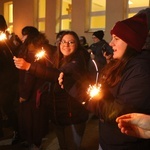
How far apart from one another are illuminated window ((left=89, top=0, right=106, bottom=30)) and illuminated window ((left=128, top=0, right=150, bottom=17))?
1.39m

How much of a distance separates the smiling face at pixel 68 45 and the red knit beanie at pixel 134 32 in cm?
140

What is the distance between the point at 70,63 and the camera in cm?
327

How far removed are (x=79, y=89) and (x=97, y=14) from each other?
9063 millimetres

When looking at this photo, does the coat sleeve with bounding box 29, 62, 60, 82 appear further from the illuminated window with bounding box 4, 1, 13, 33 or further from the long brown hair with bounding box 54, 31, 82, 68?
the illuminated window with bounding box 4, 1, 13, 33

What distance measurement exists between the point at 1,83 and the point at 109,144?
3.02 metres

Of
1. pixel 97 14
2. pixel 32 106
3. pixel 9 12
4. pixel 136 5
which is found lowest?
pixel 32 106

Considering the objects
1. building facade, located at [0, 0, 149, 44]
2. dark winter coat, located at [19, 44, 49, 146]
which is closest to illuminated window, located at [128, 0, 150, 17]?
building facade, located at [0, 0, 149, 44]

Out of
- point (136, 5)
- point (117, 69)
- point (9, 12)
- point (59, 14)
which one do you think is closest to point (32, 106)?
point (117, 69)

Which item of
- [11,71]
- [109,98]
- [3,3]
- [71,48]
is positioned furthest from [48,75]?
[3,3]

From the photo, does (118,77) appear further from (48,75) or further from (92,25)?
(92,25)

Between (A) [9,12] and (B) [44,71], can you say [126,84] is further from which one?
(A) [9,12]

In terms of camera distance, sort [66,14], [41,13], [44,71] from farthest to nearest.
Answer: [41,13]
[66,14]
[44,71]

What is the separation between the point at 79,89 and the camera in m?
2.42

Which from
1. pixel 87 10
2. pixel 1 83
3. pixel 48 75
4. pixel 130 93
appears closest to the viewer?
pixel 130 93
